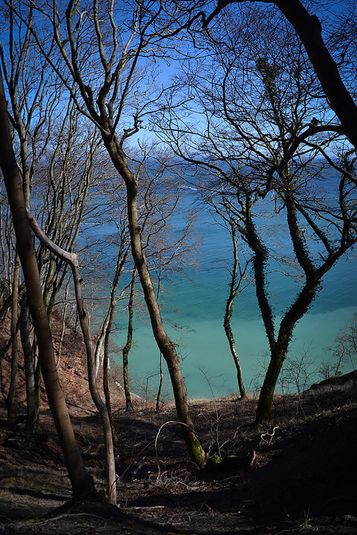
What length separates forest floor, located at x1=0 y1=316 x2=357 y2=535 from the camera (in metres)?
3.61

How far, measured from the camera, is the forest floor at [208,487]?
11.8ft

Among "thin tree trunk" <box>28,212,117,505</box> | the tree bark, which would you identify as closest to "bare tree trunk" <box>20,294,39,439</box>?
"thin tree trunk" <box>28,212,117,505</box>

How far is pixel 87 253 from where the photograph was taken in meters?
20.2

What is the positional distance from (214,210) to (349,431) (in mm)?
12713

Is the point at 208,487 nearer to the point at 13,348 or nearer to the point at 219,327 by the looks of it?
the point at 13,348

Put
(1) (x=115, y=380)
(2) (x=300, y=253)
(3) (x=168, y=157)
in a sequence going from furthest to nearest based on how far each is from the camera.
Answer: (1) (x=115, y=380) < (3) (x=168, y=157) < (2) (x=300, y=253)

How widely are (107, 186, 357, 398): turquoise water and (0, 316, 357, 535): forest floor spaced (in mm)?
18048

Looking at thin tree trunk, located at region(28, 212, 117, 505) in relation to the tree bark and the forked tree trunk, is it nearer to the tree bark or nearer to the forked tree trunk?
the forked tree trunk

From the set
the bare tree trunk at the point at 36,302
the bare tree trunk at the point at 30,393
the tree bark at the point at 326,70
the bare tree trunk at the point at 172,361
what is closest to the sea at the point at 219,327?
the bare tree trunk at the point at 30,393

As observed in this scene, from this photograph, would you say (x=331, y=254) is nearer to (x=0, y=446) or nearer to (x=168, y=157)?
(x=168, y=157)

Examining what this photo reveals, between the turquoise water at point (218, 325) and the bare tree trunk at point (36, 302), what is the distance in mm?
22088

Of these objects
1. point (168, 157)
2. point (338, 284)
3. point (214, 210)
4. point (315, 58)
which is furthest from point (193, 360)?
point (315, 58)

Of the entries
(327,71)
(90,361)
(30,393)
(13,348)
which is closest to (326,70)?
(327,71)

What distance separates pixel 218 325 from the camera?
3184 centimetres
